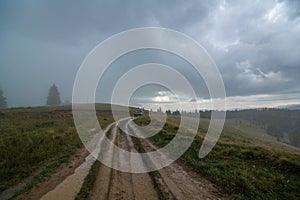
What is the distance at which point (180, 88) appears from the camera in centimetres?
2430

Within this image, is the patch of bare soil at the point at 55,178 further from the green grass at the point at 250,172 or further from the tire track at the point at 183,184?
the green grass at the point at 250,172

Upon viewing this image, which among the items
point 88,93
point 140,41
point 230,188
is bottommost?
point 230,188

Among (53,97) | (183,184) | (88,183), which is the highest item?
(53,97)

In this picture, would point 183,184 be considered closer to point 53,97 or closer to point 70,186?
point 70,186

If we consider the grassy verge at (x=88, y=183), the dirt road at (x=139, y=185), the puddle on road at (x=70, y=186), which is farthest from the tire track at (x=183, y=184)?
the puddle on road at (x=70, y=186)

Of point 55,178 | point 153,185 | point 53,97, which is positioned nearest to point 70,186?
point 55,178

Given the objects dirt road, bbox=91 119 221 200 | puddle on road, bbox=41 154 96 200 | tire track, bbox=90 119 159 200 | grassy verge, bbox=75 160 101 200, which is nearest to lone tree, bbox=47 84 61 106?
puddle on road, bbox=41 154 96 200

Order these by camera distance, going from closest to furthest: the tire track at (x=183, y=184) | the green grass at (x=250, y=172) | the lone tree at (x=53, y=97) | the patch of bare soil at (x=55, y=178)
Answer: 1. the tire track at (x=183, y=184)
2. the patch of bare soil at (x=55, y=178)
3. the green grass at (x=250, y=172)
4. the lone tree at (x=53, y=97)

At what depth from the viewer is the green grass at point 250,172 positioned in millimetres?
6746

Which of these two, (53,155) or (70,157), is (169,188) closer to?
(70,157)

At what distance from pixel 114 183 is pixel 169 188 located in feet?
7.26

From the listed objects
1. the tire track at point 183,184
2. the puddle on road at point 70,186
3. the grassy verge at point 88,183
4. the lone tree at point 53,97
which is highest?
the lone tree at point 53,97

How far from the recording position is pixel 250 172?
8.33 m

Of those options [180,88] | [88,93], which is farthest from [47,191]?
[180,88]
